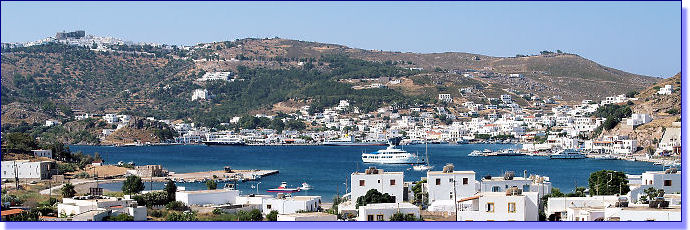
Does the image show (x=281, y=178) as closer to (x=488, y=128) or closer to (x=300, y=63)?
(x=488, y=128)

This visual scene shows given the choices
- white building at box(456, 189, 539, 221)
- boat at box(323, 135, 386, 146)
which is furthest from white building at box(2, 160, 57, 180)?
boat at box(323, 135, 386, 146)

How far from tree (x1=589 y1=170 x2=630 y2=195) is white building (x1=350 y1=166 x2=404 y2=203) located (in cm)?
227

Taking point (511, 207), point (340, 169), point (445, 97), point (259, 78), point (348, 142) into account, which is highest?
point (259, 78)

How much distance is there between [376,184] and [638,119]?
24431mm

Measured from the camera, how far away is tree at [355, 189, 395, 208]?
33.3 ft

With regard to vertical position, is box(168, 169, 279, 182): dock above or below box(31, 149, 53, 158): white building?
below

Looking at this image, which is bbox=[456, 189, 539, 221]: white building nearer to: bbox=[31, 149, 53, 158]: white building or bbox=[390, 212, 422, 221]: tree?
bbox=[390, 212, 422, 221]: tree

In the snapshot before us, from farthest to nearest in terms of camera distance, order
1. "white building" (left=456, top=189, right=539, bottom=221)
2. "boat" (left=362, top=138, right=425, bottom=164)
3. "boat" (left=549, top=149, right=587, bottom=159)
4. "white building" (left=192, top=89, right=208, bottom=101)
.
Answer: "white building" (left=192, top=89, right=208, bottom=101) < "boat" (left=549, top=149, right=587, bottom=159) < "boat" (left=362, top=138, right=425, bottom=164) < "white building" (left=456, top=189, right=539, bottom=221)

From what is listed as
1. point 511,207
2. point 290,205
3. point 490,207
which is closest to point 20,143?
point 290,205

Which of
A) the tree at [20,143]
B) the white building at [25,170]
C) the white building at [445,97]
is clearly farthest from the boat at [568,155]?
the white building at [445,97]

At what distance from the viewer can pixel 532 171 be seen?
23422 millimetres

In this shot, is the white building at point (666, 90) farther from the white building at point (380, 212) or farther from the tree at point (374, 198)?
the white building at point (380, 212)

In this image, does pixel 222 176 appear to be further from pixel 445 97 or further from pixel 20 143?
pixel 445 97

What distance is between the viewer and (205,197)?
11.2m
